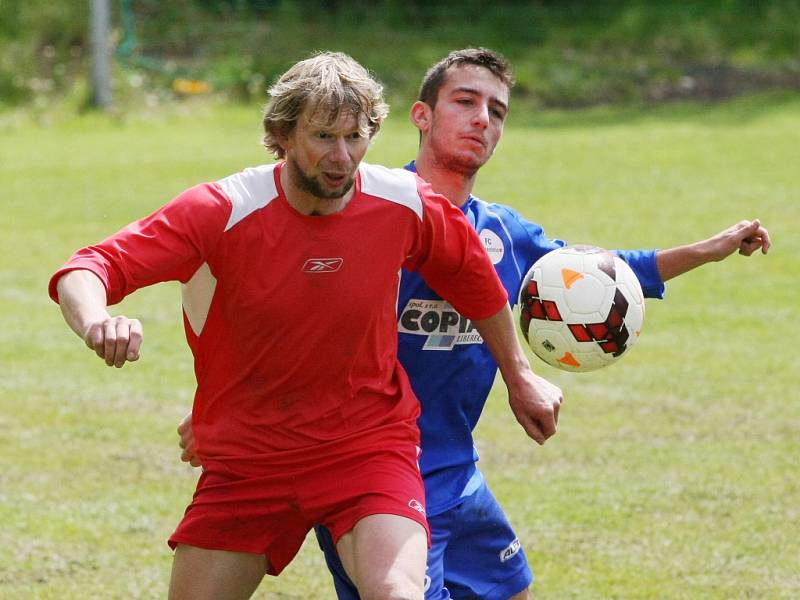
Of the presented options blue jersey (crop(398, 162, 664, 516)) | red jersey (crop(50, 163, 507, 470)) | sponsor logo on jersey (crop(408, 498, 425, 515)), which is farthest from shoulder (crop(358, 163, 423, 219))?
sponsor logo on jersey (crop(408, 498, 425, 515))

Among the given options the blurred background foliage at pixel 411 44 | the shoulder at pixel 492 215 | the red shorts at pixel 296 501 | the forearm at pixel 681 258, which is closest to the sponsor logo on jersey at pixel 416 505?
the red shorts at pixel 296 501

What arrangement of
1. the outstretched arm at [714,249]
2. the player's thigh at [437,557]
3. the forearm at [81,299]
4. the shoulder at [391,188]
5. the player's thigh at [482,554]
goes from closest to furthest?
the forearm at [81,299]
the shoulder at [391,188]
the player's thigh at [437,557]
the player's thigh at [482,554]
the outstretched arm at [714,249]

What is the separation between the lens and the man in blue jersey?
5.15 m

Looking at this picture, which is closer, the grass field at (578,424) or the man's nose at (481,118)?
the man's nose at (481,118)

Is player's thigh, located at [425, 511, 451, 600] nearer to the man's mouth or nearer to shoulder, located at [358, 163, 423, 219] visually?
shoulder, located at [358, 163, 423, 219]

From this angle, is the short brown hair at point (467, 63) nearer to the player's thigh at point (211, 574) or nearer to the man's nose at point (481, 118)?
the man's nose at point (481, 118)

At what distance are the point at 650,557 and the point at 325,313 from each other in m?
2.93

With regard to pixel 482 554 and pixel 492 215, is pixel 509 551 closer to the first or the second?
pixel 482 554

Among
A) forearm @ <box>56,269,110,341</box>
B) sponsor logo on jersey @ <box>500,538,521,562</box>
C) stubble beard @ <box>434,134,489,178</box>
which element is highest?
stubble beard @ <box>434,134,489,178</box>

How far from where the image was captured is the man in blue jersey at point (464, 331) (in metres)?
5.15

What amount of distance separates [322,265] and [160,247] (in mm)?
520

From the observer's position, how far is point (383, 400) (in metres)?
4.75

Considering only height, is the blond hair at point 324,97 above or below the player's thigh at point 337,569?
above

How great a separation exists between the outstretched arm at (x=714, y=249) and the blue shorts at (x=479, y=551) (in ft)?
3.80
